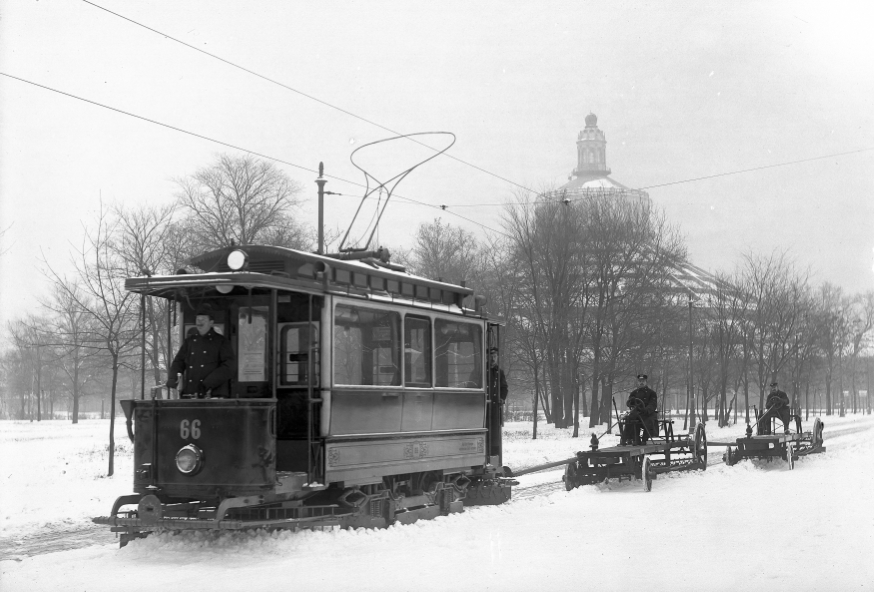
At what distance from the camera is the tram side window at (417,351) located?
12680 mm

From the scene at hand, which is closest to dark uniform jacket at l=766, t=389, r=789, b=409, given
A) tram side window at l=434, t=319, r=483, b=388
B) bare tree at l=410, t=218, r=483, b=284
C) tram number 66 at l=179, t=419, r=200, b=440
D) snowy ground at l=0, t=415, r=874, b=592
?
snowy ground at l=0, t=415, r=874, b=592

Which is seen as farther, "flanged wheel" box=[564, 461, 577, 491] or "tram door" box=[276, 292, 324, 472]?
"flanged wheel" box=[564, 461, 577, 491]

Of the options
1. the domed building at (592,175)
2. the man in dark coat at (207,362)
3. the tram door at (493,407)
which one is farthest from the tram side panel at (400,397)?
the domed building at (592,175)

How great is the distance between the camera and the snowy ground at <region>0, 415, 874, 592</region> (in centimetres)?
859

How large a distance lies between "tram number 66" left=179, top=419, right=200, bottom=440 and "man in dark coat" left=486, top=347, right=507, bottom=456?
19.1ft

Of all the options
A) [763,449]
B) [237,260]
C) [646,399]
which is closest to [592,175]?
[763,449]

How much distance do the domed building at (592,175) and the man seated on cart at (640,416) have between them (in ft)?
56.9

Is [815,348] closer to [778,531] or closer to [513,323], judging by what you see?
[513,323]

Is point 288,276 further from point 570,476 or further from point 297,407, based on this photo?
point 570,476

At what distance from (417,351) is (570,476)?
18.0ft

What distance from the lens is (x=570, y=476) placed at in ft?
56.4

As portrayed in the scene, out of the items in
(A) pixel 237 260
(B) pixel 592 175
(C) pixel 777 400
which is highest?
(B) pixel 592 175

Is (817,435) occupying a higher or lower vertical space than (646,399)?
lower

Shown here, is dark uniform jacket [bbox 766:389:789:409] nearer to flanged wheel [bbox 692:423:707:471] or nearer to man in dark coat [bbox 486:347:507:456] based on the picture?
flanged wheel [bbox 692:423:707:471]
